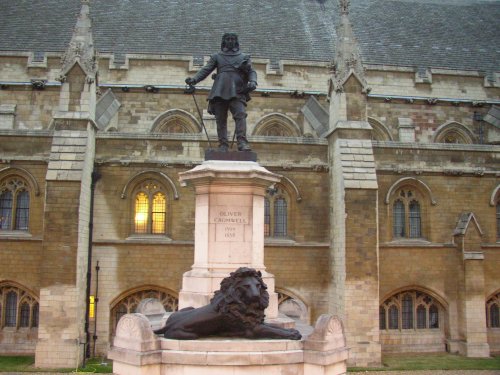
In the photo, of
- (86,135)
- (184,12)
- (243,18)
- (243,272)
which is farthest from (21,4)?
(243,272)

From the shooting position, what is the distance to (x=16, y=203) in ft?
61.0

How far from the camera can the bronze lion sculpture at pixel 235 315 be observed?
26.2ft

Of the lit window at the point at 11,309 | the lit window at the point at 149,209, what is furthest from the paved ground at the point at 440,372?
the lit window at the point at 11,309

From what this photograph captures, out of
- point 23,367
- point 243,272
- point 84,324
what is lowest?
point 23,367

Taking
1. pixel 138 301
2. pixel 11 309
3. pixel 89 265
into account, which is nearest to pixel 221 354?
pixel 89 265

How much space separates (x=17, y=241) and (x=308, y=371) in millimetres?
13089

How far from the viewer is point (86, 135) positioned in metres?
17.5

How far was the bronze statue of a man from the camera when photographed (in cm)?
995

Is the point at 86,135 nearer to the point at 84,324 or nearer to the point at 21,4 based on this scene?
the point at 84,324

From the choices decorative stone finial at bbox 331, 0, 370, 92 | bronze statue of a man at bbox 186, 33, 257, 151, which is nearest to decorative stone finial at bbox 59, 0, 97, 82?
decorative stone finial at bbox 331, 0, 370, 92

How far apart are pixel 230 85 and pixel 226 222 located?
96.6 inches

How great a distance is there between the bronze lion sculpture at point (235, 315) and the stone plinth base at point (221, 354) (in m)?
0.16

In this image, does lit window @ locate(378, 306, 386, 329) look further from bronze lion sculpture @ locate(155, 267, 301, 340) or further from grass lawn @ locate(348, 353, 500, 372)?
bronze lion sculpture @ locate(155, 267, 301, 340)

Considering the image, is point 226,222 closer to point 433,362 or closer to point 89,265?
point 89,265
